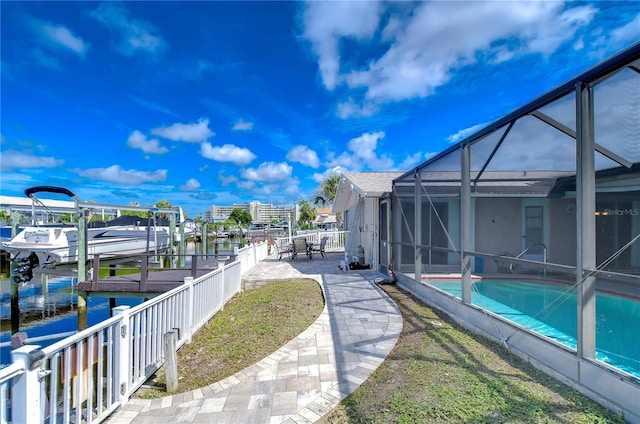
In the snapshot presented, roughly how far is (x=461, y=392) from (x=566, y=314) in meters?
1.88

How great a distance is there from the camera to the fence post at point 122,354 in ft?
9.59

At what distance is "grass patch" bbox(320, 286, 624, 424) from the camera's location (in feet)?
7.91

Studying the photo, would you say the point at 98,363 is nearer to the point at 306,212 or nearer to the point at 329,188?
the point at 329,188

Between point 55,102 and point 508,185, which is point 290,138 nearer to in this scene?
point 55,102

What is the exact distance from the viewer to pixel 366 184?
9.80m

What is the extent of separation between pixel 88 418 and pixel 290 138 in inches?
1018

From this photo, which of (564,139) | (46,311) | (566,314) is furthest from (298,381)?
(46,311)

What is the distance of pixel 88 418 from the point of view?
245 cm

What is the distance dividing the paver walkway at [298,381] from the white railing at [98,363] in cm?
30

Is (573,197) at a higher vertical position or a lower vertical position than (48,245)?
higher

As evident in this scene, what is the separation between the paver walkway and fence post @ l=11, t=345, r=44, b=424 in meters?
1.02

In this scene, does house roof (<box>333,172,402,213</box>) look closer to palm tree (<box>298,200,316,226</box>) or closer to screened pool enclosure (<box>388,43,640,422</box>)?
screened pool enclosure (<box>388,43,640,422</box>)

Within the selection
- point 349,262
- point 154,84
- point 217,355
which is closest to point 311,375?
point 217,355

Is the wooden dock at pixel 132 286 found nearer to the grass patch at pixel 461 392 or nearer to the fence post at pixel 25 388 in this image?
the fence post at pixel 25 388
